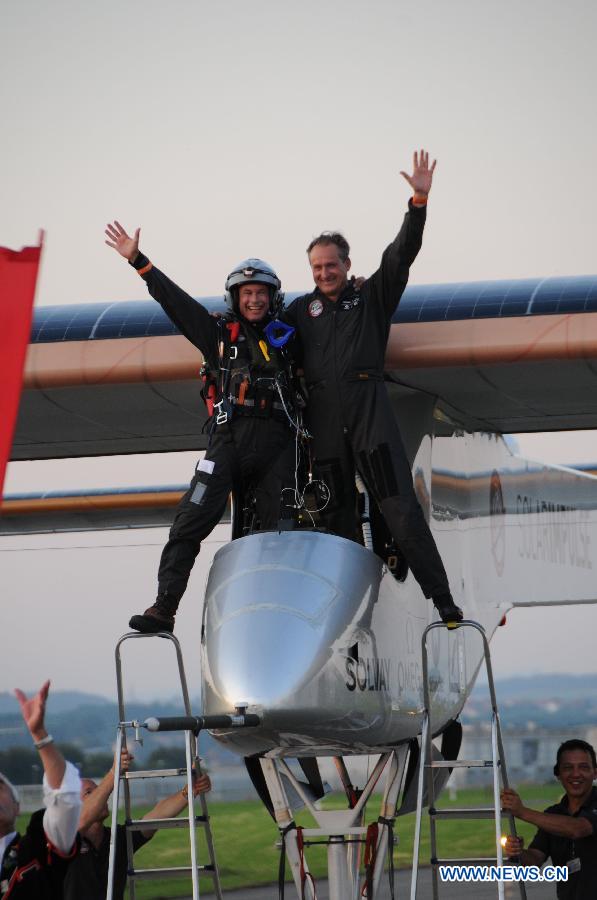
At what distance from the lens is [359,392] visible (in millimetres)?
6625

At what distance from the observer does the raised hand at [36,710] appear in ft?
16.0

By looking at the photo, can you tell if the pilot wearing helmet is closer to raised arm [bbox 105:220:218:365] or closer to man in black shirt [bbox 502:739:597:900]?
raised arm [bbox 105:220:218:365]

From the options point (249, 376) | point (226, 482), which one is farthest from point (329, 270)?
point (226, 482)

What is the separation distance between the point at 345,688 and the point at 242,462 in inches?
51.3

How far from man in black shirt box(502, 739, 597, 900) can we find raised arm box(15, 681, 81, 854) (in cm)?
255

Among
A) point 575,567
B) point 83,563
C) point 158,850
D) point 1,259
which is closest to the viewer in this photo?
point 1,259

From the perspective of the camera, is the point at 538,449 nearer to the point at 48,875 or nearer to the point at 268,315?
the point at 268,315

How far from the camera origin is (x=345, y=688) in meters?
5.91

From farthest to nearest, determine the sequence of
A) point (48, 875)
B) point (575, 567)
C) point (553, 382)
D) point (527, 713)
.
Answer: point (527, 713) → point (575, 567) → point (553, 382) → point (48, 875)

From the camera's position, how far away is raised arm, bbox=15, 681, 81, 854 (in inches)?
194

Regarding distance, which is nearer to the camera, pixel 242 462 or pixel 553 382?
pixel 242 462

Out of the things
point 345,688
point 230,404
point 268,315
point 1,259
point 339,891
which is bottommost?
point 339,891

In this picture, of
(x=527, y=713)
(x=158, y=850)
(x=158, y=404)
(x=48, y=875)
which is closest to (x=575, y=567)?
(x=158, y=404)

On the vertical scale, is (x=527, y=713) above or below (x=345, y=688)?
above
